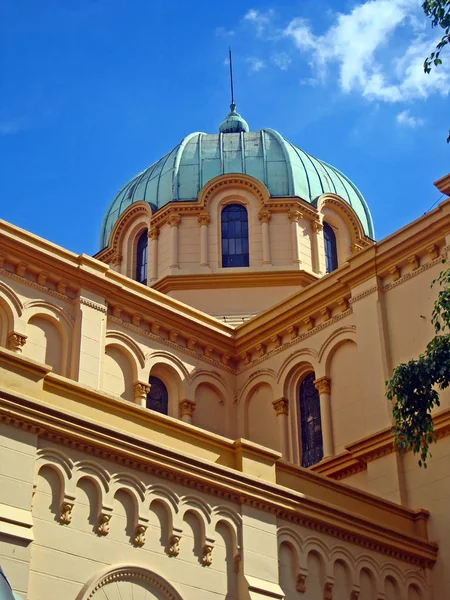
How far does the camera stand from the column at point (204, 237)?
102 ft

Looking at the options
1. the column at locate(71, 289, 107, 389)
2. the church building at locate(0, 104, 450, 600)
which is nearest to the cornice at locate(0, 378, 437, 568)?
the church building at locate(0, 104, 450, 600)

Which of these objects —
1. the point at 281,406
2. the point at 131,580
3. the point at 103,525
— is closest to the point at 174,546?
the point at 131,580

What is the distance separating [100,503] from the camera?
15453 millimetres

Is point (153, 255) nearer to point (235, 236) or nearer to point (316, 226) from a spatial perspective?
point (235, 236)

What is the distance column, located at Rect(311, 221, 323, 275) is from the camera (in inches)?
1238

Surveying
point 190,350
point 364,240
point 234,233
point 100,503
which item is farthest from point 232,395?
point 100,503

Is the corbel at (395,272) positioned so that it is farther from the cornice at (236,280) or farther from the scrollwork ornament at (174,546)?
the scrollwork ornament at (174,546)

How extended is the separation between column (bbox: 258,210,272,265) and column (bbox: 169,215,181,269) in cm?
259

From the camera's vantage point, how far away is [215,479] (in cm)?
1716

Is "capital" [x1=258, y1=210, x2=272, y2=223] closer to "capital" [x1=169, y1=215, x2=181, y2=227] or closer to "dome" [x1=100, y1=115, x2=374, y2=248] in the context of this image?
"dome" [x1=100, y1=115, x2=374, y2=248]

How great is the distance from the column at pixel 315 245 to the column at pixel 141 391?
8.58 metres

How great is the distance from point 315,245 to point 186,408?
28.1 feet

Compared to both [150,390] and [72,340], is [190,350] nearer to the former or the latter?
[150,390]

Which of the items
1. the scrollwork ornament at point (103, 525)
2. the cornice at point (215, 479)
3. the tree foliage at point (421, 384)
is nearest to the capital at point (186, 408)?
the cornice at point (215, 479)
